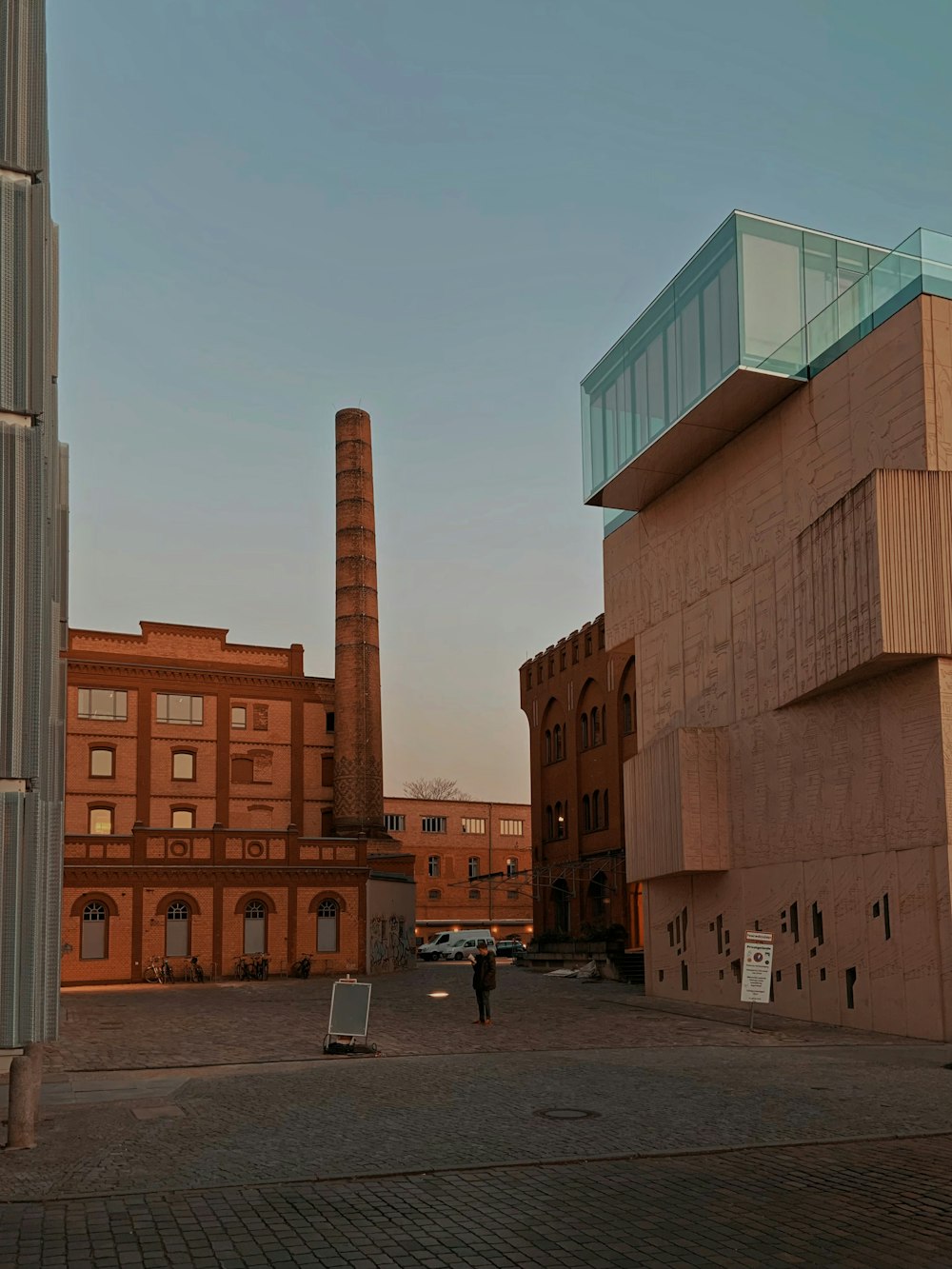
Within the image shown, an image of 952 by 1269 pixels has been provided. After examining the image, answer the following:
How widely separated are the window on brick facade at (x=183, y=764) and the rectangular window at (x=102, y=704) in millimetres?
3159

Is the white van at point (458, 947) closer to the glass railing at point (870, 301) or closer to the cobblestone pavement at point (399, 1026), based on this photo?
the cobblestone pavement at point (399, 1026)

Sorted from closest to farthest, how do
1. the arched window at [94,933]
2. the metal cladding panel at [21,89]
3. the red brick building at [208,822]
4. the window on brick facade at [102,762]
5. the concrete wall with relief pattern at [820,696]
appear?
the metal cladding panel at [21,89] → the concrete wall with relief pattern at [820,696] → the arched window at [94,933] → the red brick building at [208,822] → the window on brick facade at [102,762]

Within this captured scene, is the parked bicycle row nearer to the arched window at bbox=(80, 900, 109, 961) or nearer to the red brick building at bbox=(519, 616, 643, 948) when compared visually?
the arched window at bbox=(80, 900, 109, 961)

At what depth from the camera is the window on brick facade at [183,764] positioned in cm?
6141

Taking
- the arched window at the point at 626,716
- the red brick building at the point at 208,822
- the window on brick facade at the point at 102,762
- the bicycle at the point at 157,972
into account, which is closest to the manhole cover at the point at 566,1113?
the red brick building at the point at 208,822

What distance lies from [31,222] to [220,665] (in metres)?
52.5

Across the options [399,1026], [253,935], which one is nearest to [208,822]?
[253,935]

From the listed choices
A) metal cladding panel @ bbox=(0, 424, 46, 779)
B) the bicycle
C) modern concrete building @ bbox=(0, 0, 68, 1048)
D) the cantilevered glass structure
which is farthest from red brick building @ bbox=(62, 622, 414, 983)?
metal cladding panel @ bbox=(0, 424, 46, 779)

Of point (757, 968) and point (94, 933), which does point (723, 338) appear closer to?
point (757, 968)

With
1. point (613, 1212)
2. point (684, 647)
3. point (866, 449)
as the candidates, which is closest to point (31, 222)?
point (613, 1212)

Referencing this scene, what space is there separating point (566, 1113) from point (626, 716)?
1669 inches

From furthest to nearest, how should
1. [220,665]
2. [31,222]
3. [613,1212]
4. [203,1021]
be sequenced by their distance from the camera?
1. [220,665]
2. [203,1021]
3. [31,222]
4. [613,1212]

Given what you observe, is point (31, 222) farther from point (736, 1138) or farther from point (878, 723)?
point (878, 723)

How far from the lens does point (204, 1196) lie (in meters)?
9.18
